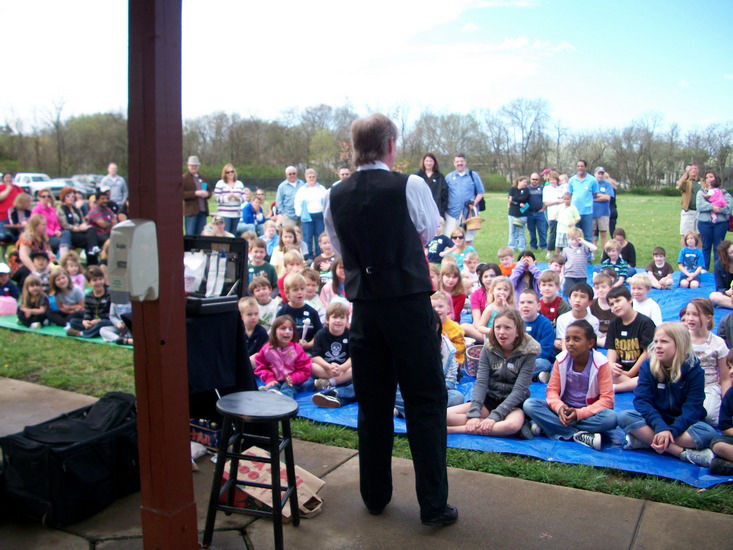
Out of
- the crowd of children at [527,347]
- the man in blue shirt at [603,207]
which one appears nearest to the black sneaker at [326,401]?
A: the crowd of children at [527,347]

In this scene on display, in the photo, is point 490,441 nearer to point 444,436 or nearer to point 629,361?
point 444,436

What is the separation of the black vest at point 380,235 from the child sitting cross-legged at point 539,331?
3.06 meters

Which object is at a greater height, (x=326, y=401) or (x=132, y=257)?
(x=132, y=257)

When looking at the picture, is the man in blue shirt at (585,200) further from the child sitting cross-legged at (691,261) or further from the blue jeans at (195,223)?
the blue jeans at (195,223)

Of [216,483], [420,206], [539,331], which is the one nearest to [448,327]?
[539,331]

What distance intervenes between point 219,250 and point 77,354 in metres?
4.29

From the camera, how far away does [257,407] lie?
311 centimetres

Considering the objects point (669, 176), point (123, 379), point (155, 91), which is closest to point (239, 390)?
point (155, 91)

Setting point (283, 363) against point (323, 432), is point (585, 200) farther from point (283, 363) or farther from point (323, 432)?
point (323, 432)

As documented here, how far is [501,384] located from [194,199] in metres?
8.16

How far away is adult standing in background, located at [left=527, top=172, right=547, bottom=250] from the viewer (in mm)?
14609

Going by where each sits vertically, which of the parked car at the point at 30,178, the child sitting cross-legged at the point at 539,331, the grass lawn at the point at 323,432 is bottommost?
the grass lawn at the point at 323,432

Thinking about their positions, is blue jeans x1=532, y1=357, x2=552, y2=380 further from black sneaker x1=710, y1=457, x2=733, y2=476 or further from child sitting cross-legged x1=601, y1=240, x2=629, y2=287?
child sitting cross-legged x1=601, y1=240, x2=629, y2=287

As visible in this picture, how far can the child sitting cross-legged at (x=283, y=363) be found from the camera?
224 inches
